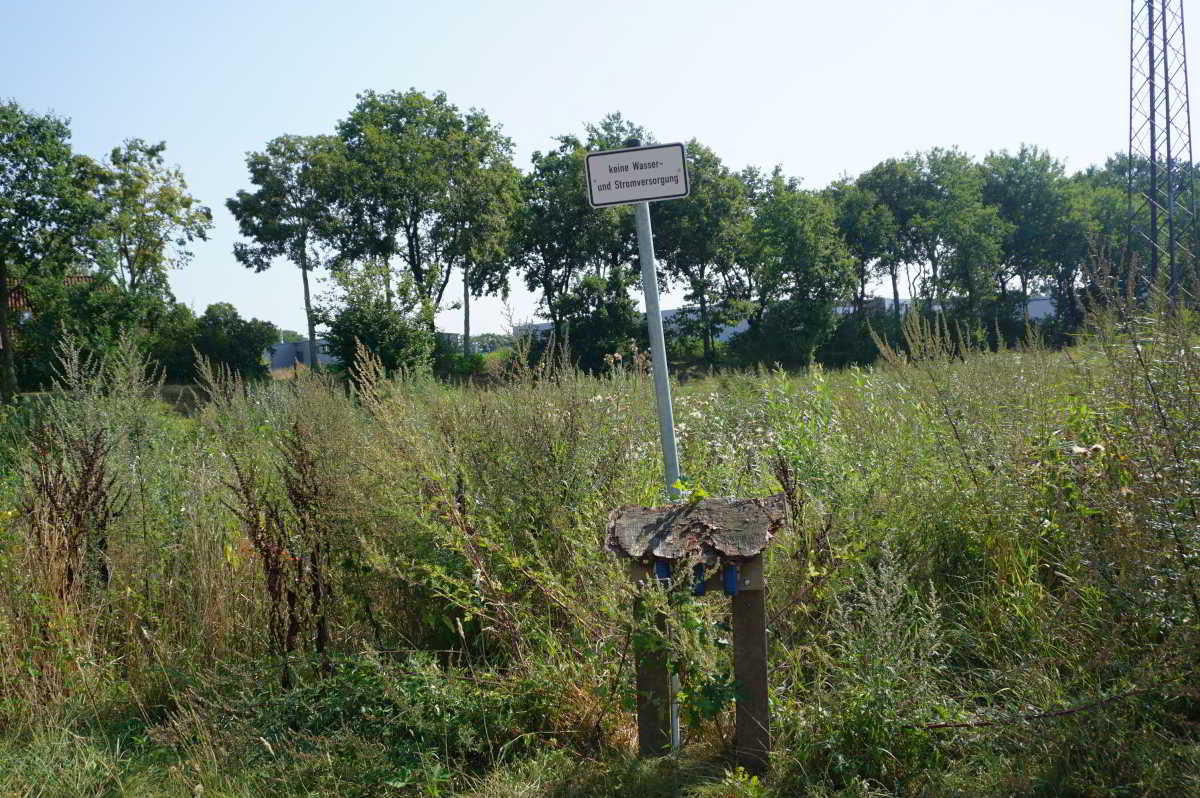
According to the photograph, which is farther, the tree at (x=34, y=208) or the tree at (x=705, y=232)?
the tree at (x=705, y=232)

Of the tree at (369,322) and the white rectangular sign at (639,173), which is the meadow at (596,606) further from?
the tree at (369,322)

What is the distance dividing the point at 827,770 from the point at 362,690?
1.74 metres

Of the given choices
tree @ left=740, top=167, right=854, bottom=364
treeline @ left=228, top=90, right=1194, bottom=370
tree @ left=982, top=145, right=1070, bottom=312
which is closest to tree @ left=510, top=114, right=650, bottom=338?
treeline @ left=228, top=90, right=1194, bottom=370

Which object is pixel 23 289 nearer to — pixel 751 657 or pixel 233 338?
pixel 233 338

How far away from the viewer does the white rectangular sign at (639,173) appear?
12.1 ft

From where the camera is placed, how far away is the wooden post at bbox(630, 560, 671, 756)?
2742 millimetres

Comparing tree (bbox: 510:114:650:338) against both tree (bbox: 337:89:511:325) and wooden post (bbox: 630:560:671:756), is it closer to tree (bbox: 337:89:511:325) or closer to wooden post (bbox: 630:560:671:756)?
tree (bbox: 337:89:511:325)

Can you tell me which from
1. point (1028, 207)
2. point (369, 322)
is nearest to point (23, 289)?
point (369, 322)

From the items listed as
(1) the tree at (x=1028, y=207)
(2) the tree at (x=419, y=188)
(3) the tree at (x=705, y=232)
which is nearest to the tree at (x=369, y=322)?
(2) the tree at (x=419, y=188)

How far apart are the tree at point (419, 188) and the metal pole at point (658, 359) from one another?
3121 cm

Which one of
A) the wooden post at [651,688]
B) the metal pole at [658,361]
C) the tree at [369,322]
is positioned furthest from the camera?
the tree at [369,322]

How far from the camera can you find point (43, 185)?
1078 inches

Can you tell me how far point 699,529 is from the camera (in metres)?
2.78

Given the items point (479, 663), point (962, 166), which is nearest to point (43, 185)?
point (479, 663)
